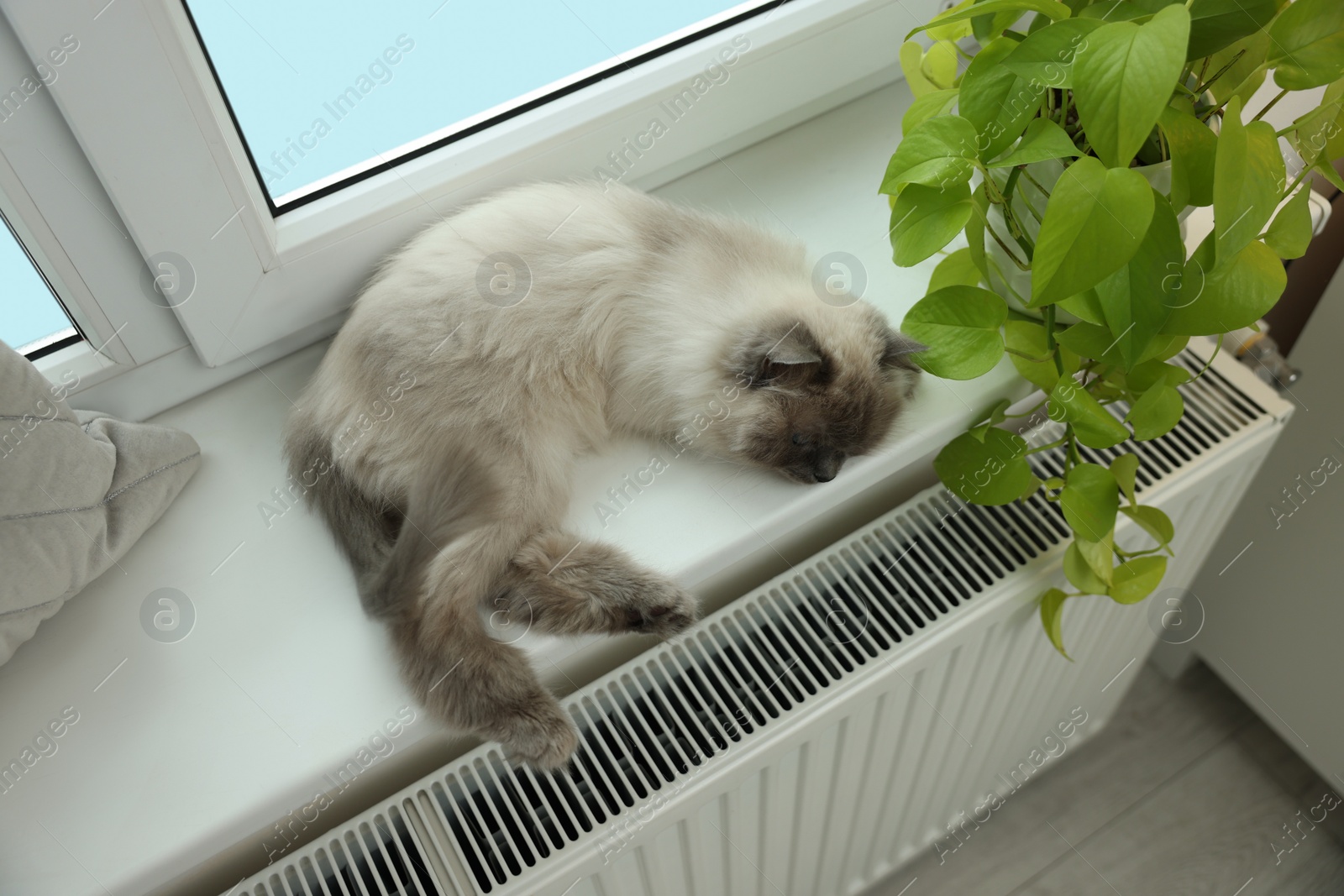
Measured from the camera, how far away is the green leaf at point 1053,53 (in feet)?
2.14

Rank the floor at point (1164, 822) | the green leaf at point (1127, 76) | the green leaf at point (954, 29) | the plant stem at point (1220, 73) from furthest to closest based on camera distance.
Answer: the floor at point (1164, 822), the green leaf at point (954, 29), the plant stem at point (1220, 73), the green leaf at point (1127, 76)

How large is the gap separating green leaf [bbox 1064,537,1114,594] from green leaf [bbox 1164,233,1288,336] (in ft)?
0.90

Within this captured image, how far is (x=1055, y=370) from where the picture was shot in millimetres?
853

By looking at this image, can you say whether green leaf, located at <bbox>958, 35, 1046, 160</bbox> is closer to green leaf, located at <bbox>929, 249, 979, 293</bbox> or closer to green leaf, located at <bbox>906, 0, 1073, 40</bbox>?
green leaf, located at <bbox>906, 0, 1073, 40</bbox>

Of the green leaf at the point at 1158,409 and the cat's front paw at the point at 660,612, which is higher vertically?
the green leaf at the point at 1158,409

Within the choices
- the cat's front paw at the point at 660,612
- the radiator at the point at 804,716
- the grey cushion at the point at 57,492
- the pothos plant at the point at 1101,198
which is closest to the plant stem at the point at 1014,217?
the pothos plant at the point at 1101,198

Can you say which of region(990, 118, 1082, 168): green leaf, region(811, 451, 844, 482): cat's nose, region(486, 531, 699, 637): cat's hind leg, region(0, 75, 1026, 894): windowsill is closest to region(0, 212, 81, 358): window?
region(0, 75, 1026, 894): windowsill

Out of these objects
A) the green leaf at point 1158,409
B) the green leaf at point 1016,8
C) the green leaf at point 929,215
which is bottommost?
the green leaf at point 1158,409

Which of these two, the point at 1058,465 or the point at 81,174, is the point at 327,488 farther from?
the point at 1058,465

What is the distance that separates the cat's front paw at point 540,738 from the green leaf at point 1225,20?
0.76 meters

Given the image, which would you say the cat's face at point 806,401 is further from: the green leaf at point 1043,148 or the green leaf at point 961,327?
the green leaf at point 1043,148

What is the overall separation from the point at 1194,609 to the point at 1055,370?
1.01m

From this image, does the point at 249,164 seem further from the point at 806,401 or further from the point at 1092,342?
the point at 1092,342

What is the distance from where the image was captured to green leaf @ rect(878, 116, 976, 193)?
28.1 inches
